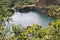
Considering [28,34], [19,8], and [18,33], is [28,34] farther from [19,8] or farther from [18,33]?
[19,8]

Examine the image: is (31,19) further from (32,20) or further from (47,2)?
(47,2)

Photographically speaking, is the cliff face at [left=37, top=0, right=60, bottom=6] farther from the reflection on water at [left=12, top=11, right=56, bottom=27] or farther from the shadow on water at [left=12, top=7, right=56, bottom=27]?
the reflection on water at [left=12, top=11, right=56, bottom=27]

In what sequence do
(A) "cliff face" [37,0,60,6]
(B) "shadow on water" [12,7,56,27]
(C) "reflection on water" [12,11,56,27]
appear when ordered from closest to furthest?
(C) "reflection on water" [12,11,56,27]
(B) "shadow on water" [12,7,56,27]
(A) "cliff face" [37,0,60,6]

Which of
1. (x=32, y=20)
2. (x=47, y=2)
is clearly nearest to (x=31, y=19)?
(x=32, y=20)

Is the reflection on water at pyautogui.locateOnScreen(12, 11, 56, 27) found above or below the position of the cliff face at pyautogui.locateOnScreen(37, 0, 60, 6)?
above

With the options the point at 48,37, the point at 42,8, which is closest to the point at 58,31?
the point at 48,37

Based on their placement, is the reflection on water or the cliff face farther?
the cliff face

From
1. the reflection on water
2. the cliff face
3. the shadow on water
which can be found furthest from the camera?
the cliff face

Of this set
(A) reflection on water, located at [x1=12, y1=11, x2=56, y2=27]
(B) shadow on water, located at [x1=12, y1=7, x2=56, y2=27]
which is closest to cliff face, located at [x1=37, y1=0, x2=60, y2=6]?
(B) shadow on water, located at [x1=12, y1=7, x2=56, y2=27]

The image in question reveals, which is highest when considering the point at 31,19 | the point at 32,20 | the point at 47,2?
the point at 32,20

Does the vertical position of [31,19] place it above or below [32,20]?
below

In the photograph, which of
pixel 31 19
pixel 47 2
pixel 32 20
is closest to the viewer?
pixel 32 20

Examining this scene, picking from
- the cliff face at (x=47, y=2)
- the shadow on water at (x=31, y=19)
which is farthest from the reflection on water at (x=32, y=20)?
the cliff face at (x=47, y=2)
